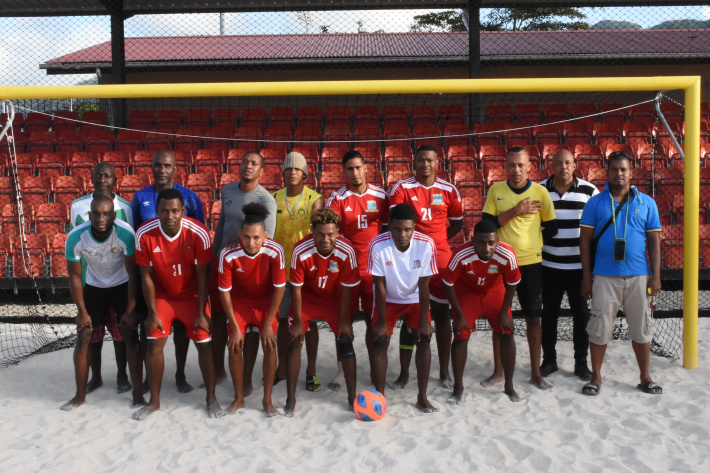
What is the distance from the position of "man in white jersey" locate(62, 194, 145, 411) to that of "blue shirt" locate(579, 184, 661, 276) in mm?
3709

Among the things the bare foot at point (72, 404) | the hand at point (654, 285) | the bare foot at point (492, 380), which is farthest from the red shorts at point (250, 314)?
the hand at point (654, 285)

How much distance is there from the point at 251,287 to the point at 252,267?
0.57 feet

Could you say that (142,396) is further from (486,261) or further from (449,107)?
(449,107)

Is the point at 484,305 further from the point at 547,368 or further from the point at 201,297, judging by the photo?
the point at 201,297

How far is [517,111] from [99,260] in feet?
30.3

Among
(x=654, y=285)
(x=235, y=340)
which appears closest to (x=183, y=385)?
(x=235, y=340)

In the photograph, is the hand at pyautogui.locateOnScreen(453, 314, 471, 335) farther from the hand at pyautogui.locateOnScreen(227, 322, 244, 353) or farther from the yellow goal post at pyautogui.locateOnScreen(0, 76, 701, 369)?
the yellow goal post at pyautogui.locateOnScreen(0, 76, 701, 369)

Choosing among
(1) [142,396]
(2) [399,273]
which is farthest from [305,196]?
(1) [142,396]

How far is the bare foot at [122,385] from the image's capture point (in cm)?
456

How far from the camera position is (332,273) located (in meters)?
4.20

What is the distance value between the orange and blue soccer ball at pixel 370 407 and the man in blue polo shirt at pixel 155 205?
1554mm

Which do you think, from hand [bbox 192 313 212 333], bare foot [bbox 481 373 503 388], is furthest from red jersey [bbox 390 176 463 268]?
hand [bbox 192 313 212 333]

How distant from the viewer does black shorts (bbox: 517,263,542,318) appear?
4.46 metres

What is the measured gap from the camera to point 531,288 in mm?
4477
